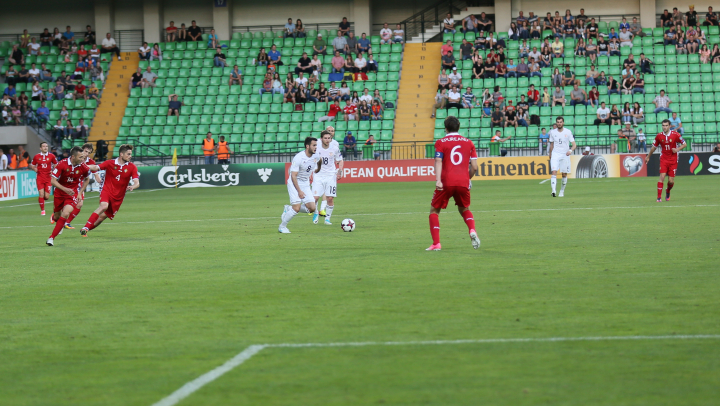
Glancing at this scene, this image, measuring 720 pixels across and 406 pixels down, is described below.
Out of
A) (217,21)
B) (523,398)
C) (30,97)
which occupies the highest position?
(217,21)

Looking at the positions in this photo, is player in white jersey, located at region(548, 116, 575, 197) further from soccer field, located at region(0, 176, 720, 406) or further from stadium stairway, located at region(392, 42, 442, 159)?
stadium stairway, located at region(392, 42, 442, 159)

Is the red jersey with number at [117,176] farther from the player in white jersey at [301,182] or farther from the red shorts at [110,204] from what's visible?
the player in white jersey at [301,182]

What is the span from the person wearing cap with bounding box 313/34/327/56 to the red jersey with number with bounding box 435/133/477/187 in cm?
3264

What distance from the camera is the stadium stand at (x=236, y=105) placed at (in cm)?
4000

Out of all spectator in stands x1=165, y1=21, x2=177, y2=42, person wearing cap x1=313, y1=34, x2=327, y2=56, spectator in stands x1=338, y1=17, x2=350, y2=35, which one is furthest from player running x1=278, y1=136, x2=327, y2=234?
spectator in stands x1=165, y1=21, x2=177, y2=42

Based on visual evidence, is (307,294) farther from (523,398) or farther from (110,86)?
(110,86)

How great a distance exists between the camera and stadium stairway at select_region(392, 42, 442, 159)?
38403 mm

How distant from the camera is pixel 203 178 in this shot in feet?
120

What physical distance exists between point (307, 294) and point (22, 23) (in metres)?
47.3

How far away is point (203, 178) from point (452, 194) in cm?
2598

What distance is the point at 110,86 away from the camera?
45.4 metres

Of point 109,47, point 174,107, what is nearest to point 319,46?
point 174,107

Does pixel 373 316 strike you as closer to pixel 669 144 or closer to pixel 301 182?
pixel 301 182

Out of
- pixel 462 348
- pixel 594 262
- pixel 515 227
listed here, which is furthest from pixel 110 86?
pixel 462 348
